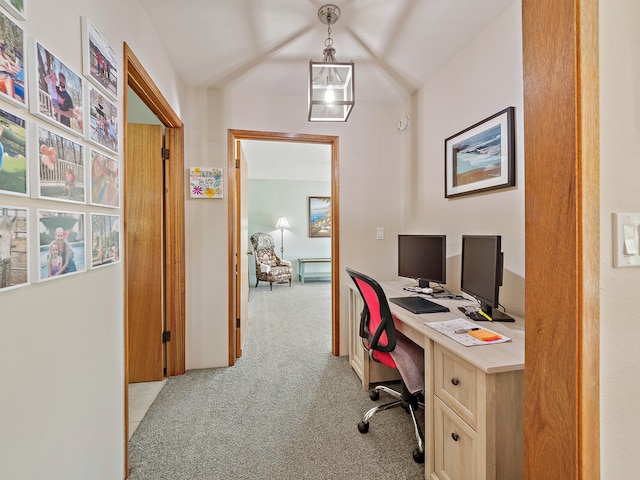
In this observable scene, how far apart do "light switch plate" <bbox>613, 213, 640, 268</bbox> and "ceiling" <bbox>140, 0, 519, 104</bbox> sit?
1608 mm

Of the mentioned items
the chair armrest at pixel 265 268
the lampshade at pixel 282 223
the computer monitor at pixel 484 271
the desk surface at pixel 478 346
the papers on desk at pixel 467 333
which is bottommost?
the chair armrest at pixel 265 268

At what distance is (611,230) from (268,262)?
5874 millimetres

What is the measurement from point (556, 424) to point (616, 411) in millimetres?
134

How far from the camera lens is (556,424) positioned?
66 cm

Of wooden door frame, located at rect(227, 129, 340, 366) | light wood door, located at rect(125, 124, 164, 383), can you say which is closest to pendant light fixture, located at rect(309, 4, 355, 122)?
wooden door frame, located at rect(227, 129, 340, 366)

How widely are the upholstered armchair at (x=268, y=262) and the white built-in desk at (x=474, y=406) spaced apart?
4.65m

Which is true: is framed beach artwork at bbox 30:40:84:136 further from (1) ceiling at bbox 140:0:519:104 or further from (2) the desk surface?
(2) the desk surface

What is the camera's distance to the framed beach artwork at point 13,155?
732mm

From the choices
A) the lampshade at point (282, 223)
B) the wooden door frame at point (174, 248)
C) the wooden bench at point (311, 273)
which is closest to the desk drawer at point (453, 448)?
the wooden door frame at point (174, 248)

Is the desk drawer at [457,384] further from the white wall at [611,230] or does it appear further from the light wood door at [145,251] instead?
the light wood door at [145,251]

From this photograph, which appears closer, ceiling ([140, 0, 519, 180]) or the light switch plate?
the light switch plate

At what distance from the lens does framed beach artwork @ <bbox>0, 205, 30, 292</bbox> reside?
0.74 metres

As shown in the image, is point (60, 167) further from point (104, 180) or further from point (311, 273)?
point (311, 273)

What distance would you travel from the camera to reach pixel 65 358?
0.98 metres
